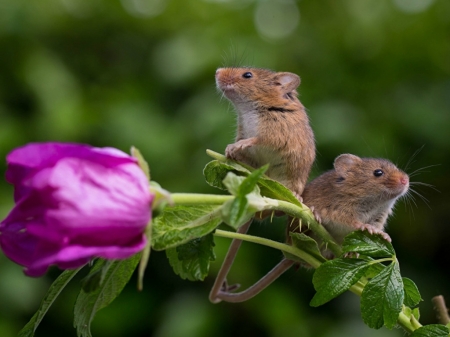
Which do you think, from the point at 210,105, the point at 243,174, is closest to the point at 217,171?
the point at 243,174

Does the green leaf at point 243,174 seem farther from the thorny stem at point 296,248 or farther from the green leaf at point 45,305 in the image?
the green leaf at point 45,305

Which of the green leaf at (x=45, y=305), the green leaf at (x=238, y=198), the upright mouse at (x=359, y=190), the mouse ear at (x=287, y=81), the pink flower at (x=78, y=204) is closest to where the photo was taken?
the pink flower at (x=78, y=204)

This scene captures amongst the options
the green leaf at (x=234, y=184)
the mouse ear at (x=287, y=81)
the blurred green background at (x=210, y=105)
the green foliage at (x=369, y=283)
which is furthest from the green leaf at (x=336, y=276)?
the blurred green background at (x=210, y=105)

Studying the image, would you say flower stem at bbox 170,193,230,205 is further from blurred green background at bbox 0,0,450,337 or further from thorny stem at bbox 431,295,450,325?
blurred green background at bbox 0,0,450,337

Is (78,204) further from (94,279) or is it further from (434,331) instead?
(434,331)

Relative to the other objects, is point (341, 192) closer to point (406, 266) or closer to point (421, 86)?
point (406, 266)

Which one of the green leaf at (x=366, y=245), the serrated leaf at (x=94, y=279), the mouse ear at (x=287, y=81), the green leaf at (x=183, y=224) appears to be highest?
the green leaf at (x=183, y=224)

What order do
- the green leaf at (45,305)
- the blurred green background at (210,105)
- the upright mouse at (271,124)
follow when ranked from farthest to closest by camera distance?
the blurred green background at (210,105) < the upright mouse at (271,124) < the green leaf at (45,305)
